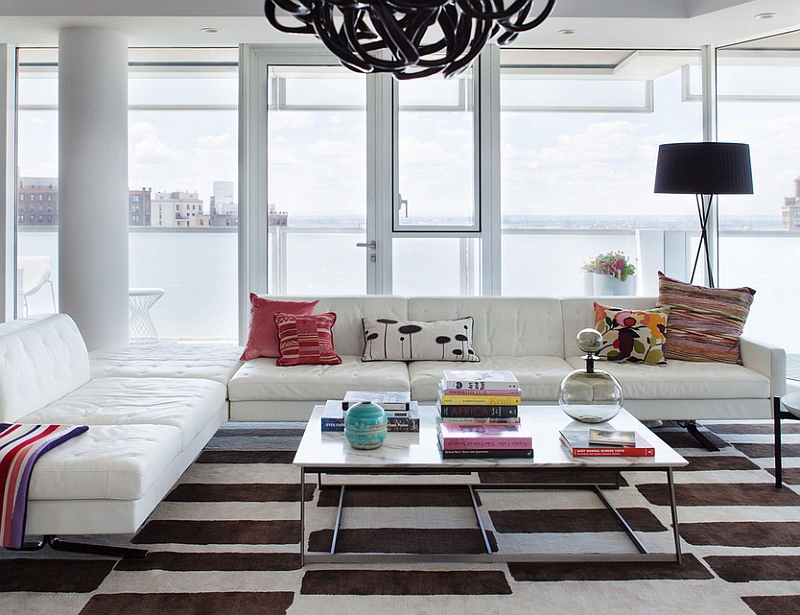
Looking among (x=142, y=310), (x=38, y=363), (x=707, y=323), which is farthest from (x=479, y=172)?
(x=38, y=363)

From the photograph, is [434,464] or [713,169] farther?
[713,169]

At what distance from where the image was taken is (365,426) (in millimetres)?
2449

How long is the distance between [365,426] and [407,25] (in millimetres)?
1269

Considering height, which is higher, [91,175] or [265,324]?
[91,175]

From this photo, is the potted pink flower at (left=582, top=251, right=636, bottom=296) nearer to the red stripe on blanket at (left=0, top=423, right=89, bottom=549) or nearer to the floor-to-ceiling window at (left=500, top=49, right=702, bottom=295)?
the floor-to-ceiling window at (left=500, top=49, right=702, bottom=295)

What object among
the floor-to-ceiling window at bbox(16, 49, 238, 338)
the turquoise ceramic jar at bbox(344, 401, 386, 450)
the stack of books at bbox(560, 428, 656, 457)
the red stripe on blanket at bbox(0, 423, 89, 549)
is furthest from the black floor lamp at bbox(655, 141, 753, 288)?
the red stripe on blanket at bbox(0, 423, 89, 549)

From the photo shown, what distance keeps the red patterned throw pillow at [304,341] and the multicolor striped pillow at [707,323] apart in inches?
73.8

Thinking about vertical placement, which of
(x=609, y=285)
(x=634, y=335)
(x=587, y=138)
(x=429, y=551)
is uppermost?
(x=587, y=138)

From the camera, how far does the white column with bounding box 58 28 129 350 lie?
4.74m

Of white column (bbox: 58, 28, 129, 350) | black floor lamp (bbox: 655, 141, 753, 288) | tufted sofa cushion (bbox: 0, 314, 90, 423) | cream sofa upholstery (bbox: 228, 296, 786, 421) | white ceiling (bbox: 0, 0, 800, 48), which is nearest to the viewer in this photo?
tufted sofa cushion (bbox: 0, 314, 90, 423)

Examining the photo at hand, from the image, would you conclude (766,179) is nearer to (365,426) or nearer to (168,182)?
(365,426)

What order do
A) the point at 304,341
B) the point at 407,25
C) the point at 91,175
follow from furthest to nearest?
1. the point at 91,175
2. the point at 304,341
3. the point at 407,25

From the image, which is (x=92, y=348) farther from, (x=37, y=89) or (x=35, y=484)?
(x=35, y=484)

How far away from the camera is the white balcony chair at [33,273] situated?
5.40 metres
